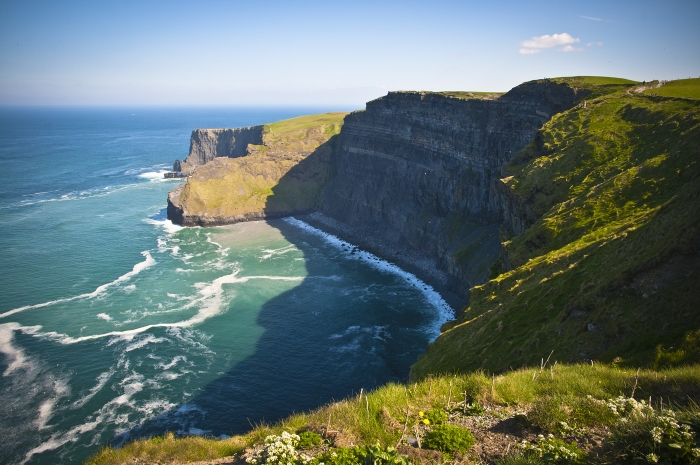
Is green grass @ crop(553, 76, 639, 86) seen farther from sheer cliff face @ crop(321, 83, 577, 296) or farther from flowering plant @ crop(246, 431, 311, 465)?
flowering plant @ crop(246, 431, 311, 465)

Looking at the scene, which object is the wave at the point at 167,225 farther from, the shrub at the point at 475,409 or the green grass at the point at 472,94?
the shrub at the point at 475,409

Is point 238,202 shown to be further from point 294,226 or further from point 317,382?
point 317,382

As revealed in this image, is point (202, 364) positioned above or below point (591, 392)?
below

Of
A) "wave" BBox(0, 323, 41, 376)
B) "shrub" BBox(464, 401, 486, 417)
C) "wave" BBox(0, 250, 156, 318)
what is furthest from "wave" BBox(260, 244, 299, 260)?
"shrub" BBox(464, 401, 486, 417)

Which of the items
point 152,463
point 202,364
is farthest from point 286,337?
point 152,463

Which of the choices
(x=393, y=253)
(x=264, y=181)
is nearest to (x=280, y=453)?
(x=393, y=253)

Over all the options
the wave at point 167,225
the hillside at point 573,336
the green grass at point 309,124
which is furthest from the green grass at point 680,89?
the wave at point 167,225
